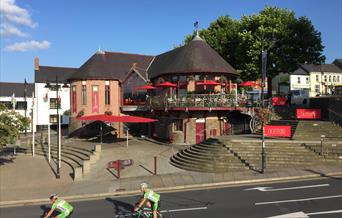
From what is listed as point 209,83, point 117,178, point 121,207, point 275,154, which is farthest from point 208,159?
point 121,207

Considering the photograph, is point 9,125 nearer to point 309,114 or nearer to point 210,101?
point 210,101

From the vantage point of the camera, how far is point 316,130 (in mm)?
29500

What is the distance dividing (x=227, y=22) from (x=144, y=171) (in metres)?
29.6

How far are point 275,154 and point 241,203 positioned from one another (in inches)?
386

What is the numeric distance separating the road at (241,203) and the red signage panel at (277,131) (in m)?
7.33

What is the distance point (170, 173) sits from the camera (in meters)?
24.4

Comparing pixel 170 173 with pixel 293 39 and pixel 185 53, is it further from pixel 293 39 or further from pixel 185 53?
pixel 293 39

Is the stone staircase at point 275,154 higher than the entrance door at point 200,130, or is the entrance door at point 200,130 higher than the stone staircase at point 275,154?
the entrance door at point 200,130

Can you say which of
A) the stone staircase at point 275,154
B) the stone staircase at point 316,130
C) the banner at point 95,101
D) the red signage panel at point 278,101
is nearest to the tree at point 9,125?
the banner at point 95,101

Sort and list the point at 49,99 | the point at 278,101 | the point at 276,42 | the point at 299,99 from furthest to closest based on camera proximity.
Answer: the point at 49,99 → the point at 299,99 → the point at 276,42 → the point at 278,101

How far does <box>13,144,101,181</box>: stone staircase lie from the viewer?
83.9 feet

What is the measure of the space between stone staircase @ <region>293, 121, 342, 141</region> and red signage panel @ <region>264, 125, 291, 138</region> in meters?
1.18

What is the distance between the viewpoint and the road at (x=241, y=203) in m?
15.0

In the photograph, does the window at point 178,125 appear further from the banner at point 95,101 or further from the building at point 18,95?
the building at point 18,95
